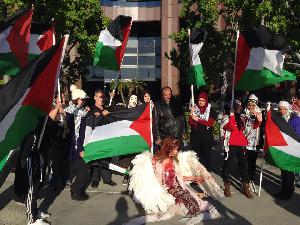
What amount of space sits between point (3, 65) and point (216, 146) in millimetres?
7479

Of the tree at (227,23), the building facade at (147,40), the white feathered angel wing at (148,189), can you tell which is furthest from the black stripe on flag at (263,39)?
the building facade at (147,40)

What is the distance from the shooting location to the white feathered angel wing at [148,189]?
6.24 meters

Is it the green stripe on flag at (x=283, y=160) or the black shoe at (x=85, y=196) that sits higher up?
the green stripe on flag at (x=283, y=160)

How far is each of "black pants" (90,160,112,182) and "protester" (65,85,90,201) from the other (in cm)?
33

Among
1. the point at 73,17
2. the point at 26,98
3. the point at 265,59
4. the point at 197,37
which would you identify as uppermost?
the point at 73,17

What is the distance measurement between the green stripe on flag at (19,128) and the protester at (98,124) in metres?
2.05

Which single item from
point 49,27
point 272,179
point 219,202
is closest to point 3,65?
point 49,27

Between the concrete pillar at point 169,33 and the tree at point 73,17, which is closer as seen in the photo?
A: the tree at point 73,17

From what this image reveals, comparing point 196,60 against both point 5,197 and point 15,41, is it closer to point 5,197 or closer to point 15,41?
point 15,41

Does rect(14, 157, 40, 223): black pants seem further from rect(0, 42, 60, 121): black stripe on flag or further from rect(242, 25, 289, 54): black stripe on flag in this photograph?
rect(242, 25, 289, 54): black stripe on flag

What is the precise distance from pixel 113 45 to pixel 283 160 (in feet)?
13.9

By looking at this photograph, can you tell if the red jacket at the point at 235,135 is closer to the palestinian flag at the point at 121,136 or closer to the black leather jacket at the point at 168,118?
the black leather jacket at the point at 168,118

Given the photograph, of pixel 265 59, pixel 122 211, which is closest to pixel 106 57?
pixel 265 59

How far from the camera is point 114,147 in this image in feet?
22.4
